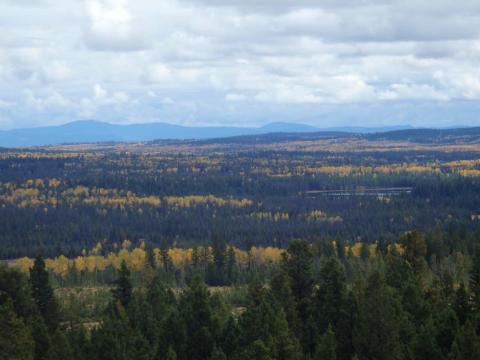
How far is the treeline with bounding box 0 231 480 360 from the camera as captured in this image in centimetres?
5203

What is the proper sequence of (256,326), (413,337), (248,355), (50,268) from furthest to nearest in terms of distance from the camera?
(50,268) → (413,337) → (256,326) → (248,355)

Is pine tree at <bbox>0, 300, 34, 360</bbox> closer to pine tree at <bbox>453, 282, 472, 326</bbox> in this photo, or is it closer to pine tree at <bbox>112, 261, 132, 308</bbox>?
pine tree at <bbox>112, 261, 132, 308</bbox>

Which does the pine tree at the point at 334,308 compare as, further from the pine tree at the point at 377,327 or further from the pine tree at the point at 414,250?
the pine tree at the point at 414,250

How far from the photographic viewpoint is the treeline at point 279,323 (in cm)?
5203

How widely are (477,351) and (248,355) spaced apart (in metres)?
14.9

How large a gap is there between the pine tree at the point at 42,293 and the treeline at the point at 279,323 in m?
0.11

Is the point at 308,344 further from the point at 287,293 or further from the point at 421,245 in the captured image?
the point at 421,245

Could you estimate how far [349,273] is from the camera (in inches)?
4929

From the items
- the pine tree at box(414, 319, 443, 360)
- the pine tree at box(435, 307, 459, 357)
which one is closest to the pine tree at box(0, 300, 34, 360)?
the pine tree at box(414, 319, 443, 360)

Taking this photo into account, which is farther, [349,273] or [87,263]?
[87,263]

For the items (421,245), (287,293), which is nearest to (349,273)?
(421,245)

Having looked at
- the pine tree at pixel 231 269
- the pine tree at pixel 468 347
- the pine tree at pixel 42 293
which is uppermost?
the pine tree at pixel 468 347

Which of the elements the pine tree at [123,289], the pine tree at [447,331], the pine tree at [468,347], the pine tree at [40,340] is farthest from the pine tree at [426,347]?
the pine tree at [123,289]

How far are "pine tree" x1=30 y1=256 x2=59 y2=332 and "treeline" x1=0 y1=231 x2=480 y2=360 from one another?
11 cm
